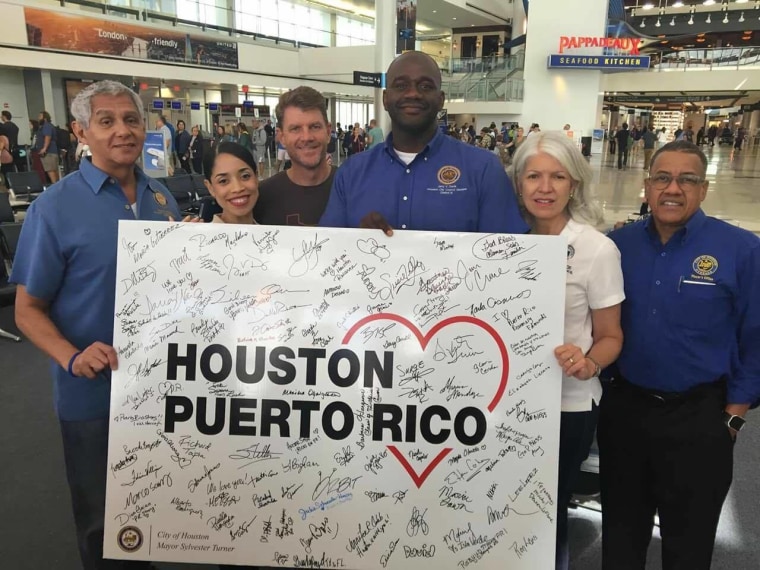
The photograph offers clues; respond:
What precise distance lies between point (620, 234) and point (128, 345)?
1.74m

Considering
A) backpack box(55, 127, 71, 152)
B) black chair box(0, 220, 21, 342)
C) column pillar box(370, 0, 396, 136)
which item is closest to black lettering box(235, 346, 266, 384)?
black chair box(0, 220, 21, 342)

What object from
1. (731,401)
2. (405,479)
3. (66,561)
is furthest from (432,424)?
(66,561)

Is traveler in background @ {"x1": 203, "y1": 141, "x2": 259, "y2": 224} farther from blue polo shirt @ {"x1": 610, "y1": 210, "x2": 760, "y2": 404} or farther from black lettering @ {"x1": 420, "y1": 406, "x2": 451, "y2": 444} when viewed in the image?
blue polo shirt @ {"x1": 610, "y1": 210, "x2": 760, "y2": 404}

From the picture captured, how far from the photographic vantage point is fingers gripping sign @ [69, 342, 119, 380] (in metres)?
1.78

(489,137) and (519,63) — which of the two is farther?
(519,63)

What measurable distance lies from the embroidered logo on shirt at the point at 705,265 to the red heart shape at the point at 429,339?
0.67 metres

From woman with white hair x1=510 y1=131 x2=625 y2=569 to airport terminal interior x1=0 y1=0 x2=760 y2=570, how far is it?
2.64ft

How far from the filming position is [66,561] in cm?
254

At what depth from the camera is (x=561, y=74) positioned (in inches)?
1024

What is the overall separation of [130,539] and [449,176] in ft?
5.43

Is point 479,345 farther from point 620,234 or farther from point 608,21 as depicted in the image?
point 608,21

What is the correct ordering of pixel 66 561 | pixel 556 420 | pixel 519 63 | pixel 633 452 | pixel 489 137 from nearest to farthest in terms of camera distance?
pixel 556 420 → pixel 633 452 → pixel 66 561 → pixel 489 137 → pixel 519 63

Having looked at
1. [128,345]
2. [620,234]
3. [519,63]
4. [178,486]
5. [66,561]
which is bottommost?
[66,561]

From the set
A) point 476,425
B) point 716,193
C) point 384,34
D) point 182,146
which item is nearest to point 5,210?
point 476,425
